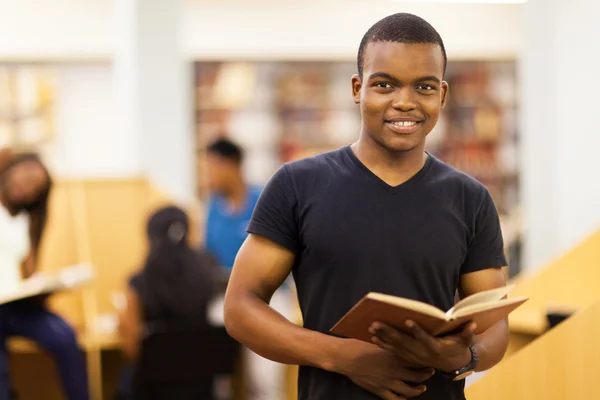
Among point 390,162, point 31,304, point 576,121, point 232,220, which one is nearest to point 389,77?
point 390,162

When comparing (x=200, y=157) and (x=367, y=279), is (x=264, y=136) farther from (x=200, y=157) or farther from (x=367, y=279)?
(x=367, y=279)

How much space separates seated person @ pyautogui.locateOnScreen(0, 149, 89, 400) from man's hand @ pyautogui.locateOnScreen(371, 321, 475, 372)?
305cm

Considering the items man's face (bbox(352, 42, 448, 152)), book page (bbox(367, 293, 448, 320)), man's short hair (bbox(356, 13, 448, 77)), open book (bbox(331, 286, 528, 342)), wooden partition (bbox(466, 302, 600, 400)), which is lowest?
wooden partition (bbox(466, 302, 600, 400))

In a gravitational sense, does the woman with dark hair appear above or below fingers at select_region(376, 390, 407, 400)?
below

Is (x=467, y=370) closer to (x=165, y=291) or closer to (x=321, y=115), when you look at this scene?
(x=165, y=291)

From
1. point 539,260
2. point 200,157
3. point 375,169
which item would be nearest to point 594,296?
point 539,260

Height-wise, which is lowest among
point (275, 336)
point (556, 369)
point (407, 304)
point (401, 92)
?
point (556, 369)

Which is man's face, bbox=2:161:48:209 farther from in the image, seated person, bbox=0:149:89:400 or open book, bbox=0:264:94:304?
open book, bbox=0:264:94:304

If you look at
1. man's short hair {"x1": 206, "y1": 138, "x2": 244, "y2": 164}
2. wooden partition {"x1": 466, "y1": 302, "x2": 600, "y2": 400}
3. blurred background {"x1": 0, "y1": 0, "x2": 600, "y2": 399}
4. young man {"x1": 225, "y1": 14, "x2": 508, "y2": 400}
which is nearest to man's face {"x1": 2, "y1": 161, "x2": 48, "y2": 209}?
blurred background {"x1": 0, "y1": 0, "x2": 600, "y2": 399}

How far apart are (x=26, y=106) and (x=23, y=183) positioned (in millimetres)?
5278

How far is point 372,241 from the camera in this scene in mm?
1579

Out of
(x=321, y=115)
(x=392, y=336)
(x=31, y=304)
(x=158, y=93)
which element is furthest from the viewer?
(x=321, y=115)

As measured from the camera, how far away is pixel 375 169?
1.64 metres

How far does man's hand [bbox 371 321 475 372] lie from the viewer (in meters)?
1.47
